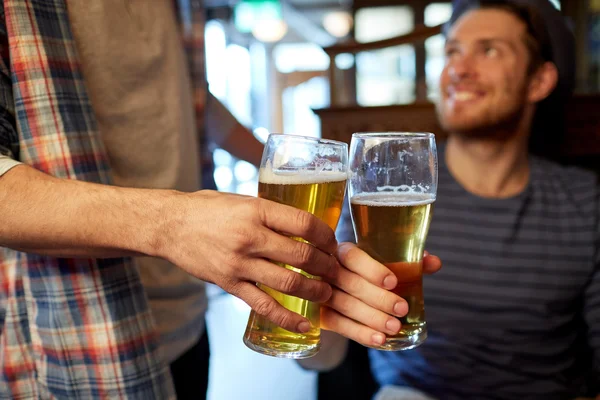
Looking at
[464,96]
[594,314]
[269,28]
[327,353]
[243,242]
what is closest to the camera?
[243,242]

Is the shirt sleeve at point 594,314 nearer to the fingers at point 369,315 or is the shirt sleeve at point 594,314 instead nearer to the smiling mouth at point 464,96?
the smiling mouth at point 464,96

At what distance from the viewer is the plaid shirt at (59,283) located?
2.73 feet

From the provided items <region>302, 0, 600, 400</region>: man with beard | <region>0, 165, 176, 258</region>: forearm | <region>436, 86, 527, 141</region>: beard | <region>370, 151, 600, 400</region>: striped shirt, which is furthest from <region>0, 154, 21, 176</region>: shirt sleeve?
<region>436, 86, 527, 141</region>: beard

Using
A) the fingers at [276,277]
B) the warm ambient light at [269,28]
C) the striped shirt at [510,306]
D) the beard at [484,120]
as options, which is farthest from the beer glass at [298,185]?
the warm ambient light at [269,28]

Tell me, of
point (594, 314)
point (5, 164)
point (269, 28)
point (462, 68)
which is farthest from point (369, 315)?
point (269, 28)

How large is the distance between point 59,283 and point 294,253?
42 cm

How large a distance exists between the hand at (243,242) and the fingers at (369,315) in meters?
0.16

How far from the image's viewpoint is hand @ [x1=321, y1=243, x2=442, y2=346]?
32.1 inches

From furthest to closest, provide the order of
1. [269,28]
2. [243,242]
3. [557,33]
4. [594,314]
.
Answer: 1. [269,28]
2. [557,33]
3. [594,314]
4. [243,242]

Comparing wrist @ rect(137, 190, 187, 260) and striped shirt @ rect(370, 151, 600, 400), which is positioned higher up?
wrist @ rect(137, 190, 187, 260)

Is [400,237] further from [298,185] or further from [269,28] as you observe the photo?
[269,28]

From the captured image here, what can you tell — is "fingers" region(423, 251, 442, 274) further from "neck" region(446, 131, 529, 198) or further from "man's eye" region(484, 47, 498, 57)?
"man's eye" region(484, 47, 498, 57)

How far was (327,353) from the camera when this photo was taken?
1.28 metres

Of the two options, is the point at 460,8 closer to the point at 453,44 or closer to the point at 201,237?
the point at 453,44
